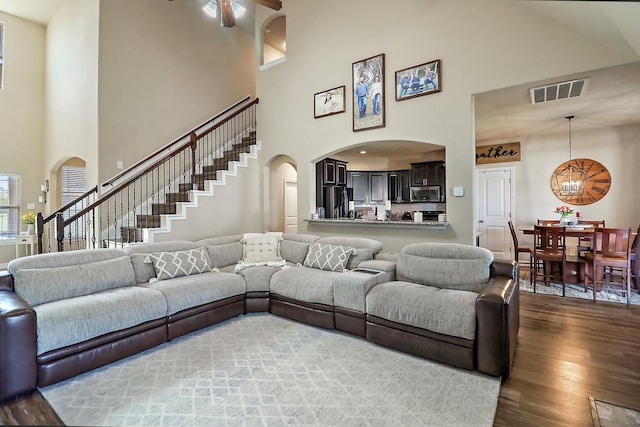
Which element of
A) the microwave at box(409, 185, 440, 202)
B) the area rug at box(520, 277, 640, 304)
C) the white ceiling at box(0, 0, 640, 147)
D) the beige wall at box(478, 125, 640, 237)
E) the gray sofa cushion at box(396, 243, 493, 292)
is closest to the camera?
the white ceiling at box(0, 0, 640, 147)

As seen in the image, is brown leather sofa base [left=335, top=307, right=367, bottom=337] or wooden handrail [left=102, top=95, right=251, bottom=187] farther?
wooden handrail [left=102, top=95, right=251, bottom=187]

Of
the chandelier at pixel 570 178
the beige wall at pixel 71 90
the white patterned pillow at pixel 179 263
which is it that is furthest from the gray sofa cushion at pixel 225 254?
the chandelier at pixel 570 178

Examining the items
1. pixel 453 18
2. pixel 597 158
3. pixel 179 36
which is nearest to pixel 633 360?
pixel 453 18

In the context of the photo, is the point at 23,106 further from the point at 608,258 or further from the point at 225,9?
the point at 608,258

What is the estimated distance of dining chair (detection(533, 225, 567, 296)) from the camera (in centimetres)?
493

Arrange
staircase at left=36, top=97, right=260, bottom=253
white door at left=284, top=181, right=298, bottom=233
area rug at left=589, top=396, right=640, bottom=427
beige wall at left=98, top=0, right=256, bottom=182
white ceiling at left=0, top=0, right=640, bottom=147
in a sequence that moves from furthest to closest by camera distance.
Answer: white door at left=284, top=181, right=298, bottom=233, beige wall at left=98, top=0, right=256, bottom=182, staircase at left=36, top=97, right=260, bottom=253, white ceiling at left=0, top=0, right=640, bottom=147, area rug at left=589, top=396, right=640, bottom=427

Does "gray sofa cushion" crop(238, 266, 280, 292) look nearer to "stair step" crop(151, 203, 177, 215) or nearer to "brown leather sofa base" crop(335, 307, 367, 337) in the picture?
"brown leather sofa base" crop(335, 307, 367, 337)

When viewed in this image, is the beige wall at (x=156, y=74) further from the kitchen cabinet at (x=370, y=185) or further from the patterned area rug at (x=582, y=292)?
the patterned area rug at (x=582, y=292)

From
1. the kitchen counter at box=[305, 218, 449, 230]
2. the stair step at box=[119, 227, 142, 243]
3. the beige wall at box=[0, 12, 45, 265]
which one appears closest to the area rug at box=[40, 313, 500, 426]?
the kitchen counter at box=[305, 218, 449, 230]

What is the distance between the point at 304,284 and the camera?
379 cm

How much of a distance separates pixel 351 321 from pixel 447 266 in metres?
1.14

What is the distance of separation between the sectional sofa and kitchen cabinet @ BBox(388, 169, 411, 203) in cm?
456

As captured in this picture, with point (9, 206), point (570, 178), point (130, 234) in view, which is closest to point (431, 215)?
point (570, 178)

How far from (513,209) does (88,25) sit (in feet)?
30.7
